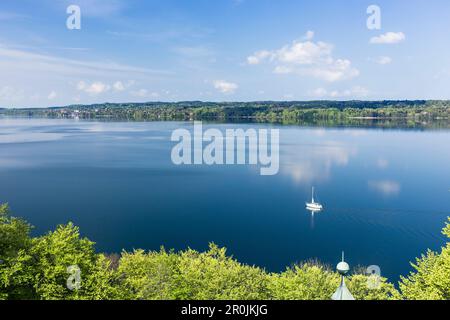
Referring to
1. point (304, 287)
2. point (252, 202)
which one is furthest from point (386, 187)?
point (304, 287)

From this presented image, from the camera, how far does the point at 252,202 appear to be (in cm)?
5356

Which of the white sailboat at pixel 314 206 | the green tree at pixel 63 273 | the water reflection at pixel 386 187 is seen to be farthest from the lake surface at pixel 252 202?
the green tree at pixel 63 273

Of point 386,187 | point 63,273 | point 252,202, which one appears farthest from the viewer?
point 386,187

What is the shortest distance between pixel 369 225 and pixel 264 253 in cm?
1514

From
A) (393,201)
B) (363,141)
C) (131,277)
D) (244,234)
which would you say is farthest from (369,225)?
(363,141)

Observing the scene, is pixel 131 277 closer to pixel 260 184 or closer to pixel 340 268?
pixel 340 268

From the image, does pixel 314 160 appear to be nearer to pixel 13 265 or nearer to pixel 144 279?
pixel 144 279

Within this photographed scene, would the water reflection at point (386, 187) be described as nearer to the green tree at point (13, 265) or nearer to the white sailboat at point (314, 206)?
the white sailboat at point (314, 206)

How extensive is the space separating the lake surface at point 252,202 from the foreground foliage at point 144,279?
15969 mm

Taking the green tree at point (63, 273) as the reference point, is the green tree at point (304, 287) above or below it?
below

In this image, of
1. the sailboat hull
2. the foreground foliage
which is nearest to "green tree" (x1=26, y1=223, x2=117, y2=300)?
the foreground foliage

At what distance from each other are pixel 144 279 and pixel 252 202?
36.5 meters

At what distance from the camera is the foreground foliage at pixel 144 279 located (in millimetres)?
15781

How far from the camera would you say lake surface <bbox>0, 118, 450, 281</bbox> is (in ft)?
129
